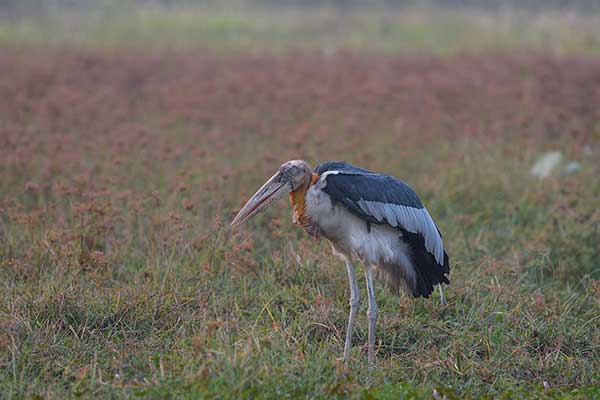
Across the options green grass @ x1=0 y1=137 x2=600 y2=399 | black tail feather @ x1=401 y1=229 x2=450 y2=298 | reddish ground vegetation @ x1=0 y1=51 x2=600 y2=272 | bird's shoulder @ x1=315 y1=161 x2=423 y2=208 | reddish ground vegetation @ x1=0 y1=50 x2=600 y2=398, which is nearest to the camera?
green grass @ x1=0 y1=137 x2=600 y2=399

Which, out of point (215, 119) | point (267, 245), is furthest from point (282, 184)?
point (215, 119)

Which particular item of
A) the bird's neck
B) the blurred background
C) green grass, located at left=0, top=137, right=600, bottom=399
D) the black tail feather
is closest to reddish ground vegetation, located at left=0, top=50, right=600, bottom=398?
green grass, located at left=0, top=137, right=600, bottom=399

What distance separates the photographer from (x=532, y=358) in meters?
4.61

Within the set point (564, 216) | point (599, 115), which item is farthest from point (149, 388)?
point (599, 115)

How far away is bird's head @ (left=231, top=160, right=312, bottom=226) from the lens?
14.7 feet

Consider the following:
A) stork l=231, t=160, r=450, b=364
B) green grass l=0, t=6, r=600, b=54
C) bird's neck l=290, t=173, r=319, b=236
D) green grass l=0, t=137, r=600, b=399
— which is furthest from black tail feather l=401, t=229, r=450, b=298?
green grass l=0, t=6, r=600, b=54

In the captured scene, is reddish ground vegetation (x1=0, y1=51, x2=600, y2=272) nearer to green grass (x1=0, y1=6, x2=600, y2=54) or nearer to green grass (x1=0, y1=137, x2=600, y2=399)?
green grass (x1=0, y1=137, x2=600, y2=399)

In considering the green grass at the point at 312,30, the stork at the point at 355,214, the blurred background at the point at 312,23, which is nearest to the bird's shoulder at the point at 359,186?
the stork at the point at 355,214

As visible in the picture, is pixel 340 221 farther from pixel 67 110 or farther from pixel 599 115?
pixel 599 115

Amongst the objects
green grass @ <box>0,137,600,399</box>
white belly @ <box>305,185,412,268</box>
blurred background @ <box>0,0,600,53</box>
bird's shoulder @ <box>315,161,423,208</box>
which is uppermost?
blurred background @ <box>0,0,600,53</box>

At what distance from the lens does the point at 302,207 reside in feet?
14.8

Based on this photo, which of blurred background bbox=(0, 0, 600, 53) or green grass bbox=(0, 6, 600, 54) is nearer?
green grass bbox=(0, 6, 600, 54)

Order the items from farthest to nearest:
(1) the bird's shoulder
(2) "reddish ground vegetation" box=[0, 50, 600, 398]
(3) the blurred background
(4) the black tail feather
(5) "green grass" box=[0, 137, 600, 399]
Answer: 1. (3) the blurred background
2. (4) the black tail feather
3. (1) the bird's shoulder
4. (2) "reddish ground vegetation" box=[0, 50, 600, 398]
5. (5) "green grass" box=[0, 137, 600, 399]

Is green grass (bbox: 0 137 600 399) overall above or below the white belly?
below
